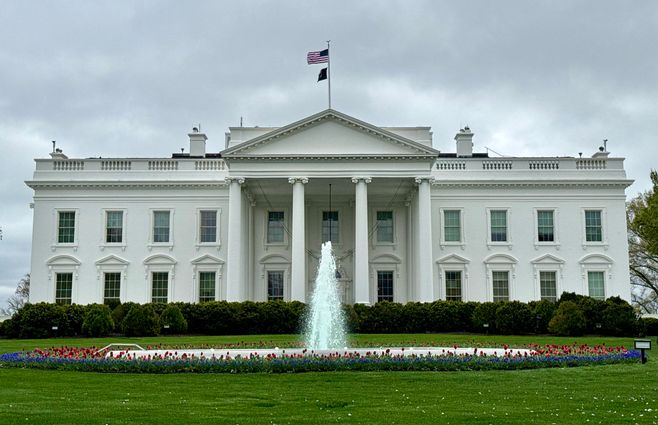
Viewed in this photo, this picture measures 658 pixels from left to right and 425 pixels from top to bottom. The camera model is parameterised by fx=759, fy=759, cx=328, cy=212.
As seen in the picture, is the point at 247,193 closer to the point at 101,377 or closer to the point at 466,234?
the point at 466,234

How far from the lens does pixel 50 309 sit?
34.2m

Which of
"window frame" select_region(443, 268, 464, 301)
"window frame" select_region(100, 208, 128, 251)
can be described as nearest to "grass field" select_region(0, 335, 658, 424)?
"window frame" select_region(443, 268, 464, 301)

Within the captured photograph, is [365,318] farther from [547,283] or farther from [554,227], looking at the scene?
[554,227]

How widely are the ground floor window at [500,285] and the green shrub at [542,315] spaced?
362 inches

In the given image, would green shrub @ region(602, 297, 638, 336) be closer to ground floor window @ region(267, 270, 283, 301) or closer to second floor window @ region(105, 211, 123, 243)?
ground floor window @ region(267, 270, 283, 301)

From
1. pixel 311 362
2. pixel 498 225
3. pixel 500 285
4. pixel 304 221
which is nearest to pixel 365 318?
pixel 304 221

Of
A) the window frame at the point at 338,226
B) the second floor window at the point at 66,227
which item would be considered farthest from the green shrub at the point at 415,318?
the second floor window at the point at 66,227

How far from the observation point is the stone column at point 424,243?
128 feet

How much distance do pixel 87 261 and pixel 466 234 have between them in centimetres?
2165

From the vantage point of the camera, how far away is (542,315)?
110 ft

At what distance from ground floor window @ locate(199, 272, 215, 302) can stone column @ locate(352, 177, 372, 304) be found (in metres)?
8.81

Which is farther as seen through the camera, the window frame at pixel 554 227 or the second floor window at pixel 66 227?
the second floor window at pixel 66 227

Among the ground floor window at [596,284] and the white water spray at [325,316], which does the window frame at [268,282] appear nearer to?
the white water spray at [325,316]

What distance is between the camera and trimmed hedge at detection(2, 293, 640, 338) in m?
32.9
